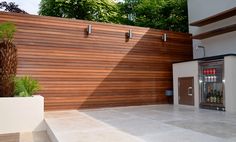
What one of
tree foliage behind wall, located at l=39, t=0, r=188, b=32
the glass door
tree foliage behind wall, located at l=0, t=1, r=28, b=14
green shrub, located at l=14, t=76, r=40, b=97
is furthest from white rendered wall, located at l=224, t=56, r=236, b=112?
tree foliage behind wall, located at l=0, t=1, r=28, b=14

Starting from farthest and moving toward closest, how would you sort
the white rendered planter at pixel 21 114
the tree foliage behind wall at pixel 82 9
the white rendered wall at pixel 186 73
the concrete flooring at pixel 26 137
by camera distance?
1. the tree foliage behind wall at pixel 82 9
2. the white rendered wall at pixel 186 73
3. the white rendered planter at pixel 21 114
4. the concrete flooring at pixel 26 137

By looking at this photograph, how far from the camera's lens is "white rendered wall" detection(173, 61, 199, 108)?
7.21m

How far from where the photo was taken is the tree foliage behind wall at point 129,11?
11.2 meters

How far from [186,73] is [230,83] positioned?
5.30 feet

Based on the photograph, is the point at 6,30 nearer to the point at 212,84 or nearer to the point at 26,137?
the point at 26,137

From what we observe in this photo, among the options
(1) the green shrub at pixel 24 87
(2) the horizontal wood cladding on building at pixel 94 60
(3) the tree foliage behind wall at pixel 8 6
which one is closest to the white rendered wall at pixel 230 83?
(2) the horizontal wood cladding on building at pixel 94 60

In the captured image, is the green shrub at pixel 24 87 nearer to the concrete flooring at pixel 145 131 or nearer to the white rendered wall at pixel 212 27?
the concrete flooring at pixel 145 131

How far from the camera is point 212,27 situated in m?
7.85

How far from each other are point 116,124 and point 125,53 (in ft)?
12.2

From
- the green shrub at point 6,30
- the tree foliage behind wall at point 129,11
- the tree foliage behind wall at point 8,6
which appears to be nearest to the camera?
the green shrub at point 6,30

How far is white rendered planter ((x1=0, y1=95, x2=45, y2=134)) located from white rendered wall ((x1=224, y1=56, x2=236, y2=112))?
4.81m

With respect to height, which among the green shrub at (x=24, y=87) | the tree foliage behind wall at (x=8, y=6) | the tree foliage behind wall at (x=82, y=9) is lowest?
the green shrub at (x=24, y=87)

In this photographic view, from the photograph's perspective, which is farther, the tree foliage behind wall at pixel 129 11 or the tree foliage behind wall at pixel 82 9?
the tree foliage behind wall at pixel 82 9

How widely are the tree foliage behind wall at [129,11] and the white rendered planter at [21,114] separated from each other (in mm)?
8004
